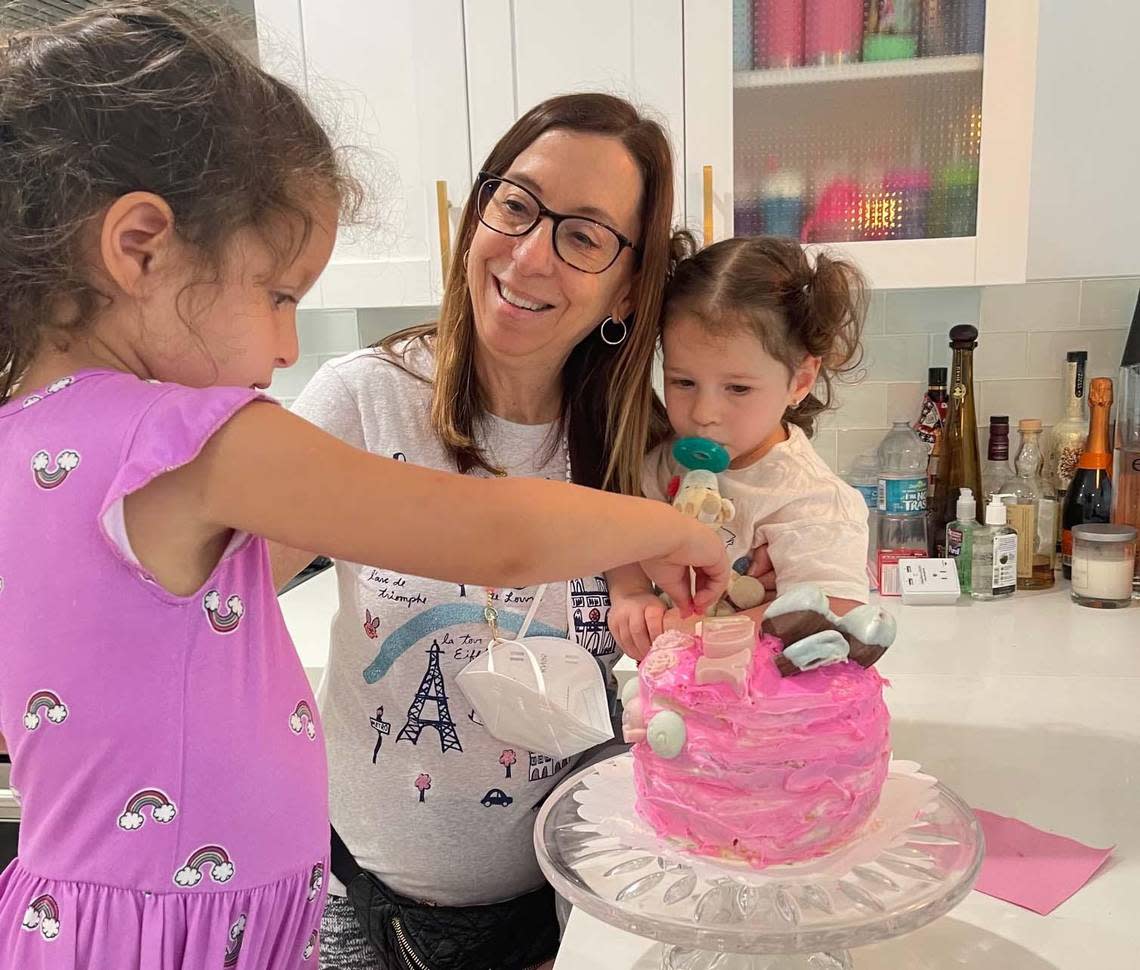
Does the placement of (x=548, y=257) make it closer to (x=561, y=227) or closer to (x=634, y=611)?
(x=561, y=227)

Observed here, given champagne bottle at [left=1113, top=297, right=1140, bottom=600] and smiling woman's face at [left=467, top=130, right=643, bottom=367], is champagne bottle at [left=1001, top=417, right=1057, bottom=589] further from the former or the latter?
smiling woman's face at [left=467, top=130, right=643, bottom=367]

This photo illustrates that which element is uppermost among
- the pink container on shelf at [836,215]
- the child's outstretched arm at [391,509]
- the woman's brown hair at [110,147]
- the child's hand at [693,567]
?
the woman's brown hair at [110,147]

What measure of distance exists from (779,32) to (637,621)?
3.60 feet

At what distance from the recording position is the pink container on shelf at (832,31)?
1.67 m

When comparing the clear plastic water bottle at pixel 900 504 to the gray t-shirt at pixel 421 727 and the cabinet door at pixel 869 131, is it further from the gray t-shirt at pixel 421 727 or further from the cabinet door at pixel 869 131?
the gray t-shirt at pixel 421 727

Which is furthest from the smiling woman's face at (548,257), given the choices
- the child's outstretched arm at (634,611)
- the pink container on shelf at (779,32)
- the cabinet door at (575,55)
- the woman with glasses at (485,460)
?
the pink container on shelf at (779,32)

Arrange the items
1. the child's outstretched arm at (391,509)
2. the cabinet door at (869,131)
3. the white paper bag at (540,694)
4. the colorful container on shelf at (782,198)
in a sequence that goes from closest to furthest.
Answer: the child's outstretched arm at (391,509)
the white paper bag at (540,694)
the cabinet door at (869,131)
the colorful container on shelf at (782,198)

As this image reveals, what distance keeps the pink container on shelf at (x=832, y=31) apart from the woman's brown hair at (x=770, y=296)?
0.62 metres

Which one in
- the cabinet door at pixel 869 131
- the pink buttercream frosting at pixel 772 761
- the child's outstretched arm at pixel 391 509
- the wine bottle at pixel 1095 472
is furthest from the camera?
the wine bottle at pixel 1095 472

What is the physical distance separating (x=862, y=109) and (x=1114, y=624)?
3.10 feet

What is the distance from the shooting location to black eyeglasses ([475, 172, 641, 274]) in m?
1.12

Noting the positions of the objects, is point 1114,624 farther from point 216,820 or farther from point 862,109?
point 216,820

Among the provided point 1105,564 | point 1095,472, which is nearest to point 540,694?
point 1105,564

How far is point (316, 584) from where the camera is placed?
1.96 meters
